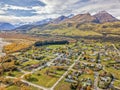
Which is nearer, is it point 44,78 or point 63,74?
point 44,78

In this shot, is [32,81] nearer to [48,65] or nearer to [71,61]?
[48,65]

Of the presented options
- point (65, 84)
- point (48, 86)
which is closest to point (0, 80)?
point (48, 86)

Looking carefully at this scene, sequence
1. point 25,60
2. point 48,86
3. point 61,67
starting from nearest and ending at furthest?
point 48,86 < point 61,67 < point 25,60

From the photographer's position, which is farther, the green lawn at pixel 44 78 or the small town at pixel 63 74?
the green lawn at pixel 44 78

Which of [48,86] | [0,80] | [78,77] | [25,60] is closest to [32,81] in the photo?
[48,86]

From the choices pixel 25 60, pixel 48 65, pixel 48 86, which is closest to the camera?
pixel 48 86

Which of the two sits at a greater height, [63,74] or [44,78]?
[63,74]

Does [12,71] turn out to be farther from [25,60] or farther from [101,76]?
[101,76]

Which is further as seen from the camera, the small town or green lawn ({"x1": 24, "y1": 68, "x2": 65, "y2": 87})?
green lawn ({"x1": 24, "y1": 68, "x2": 65, "y2": 87})

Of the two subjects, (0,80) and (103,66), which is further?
(103,66)
